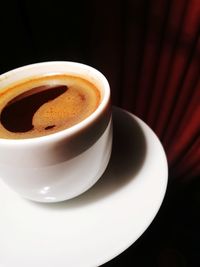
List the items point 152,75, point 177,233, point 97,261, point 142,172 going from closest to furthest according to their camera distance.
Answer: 1. point 97,261
2. point 142,172
3. point 177,233
4. point 152,75

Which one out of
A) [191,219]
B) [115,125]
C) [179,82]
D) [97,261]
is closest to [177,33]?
[179,82]

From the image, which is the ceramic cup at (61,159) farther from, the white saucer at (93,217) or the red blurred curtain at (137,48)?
the red blurred curtain at (137,48)

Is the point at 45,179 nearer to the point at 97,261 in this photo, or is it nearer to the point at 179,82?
the point at 97,261

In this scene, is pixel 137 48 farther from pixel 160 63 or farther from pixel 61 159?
pixel 61 159

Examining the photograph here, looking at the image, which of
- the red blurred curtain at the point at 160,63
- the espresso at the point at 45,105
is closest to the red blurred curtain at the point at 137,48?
the red blurred curtain at the point at 160,63

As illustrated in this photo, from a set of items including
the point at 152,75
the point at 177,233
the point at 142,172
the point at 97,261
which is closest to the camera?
the point at 97,261
